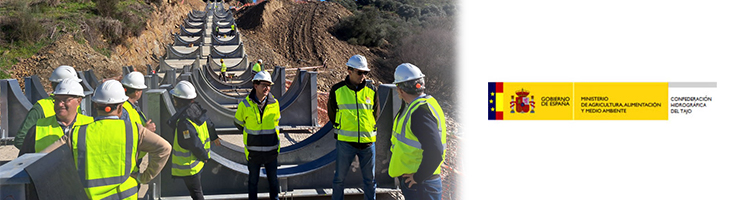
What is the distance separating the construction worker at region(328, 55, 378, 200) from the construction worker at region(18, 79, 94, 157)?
2.11 meters

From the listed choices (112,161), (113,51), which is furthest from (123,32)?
(112,161)

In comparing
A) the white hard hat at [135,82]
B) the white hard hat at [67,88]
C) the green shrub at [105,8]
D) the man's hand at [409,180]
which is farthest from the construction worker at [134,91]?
the green shrub at [105,8]

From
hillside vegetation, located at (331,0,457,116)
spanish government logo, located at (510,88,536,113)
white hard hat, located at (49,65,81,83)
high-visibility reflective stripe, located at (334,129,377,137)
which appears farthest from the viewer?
hillside vegetation, located at (331,0,457,116)

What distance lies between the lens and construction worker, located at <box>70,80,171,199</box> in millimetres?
2951

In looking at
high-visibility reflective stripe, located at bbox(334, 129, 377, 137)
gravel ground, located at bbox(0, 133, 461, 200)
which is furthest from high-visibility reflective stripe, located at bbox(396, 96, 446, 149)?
gravel ground, located at bbox(0, 133, 461, 200)

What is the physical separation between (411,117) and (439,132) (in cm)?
21

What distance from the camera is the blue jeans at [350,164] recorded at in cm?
441

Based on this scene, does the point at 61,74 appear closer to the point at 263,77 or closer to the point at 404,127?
the point at 263,77

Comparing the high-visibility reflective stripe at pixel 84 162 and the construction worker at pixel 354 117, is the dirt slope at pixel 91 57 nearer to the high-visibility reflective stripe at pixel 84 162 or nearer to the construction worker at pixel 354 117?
the construction worker at pixel 354 117

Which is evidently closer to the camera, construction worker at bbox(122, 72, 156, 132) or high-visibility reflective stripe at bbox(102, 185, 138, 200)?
high-visibility reflective stripe at bbox(102, 185, 138, 200)

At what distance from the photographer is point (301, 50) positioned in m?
44.6

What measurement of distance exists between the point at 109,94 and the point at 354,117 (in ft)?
6.49

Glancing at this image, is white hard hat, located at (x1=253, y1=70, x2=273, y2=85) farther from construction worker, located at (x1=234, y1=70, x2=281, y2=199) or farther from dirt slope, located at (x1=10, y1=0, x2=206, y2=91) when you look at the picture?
dirt slope, located at (x1=10, y1=0, x2=206, y2=91)

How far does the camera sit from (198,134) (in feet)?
13.5
